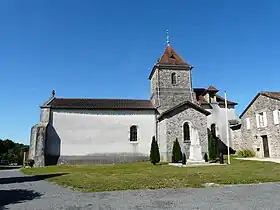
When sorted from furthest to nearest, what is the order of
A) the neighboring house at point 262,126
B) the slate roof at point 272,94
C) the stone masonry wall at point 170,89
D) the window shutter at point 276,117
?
the stone masonry wall at point 170,89 < the slate roof at point 272,94 < the neighboring house at point 262,126 < the window shutter at point 276,117

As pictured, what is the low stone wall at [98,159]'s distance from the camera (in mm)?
26836

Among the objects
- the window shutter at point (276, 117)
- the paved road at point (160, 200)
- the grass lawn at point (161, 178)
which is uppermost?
the window shutter at point (276, 117)

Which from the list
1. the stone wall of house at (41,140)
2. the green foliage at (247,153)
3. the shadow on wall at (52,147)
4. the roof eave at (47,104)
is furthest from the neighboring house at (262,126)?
the roof eave at (47,104)

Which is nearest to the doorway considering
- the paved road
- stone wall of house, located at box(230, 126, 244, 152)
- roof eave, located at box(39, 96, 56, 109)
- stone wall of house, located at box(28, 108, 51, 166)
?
stone wall of house, located at box(230, 126, 244, 152)

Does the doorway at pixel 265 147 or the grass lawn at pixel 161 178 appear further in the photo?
the doorway at pixel 265 147

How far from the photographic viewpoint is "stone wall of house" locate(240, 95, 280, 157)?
23455mm

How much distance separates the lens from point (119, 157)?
91.1ft

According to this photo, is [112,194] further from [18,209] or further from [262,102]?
[262,102]

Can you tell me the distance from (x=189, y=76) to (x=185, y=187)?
971 inches

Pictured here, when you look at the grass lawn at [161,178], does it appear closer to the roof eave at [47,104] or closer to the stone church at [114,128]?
the stone church at [114,128]

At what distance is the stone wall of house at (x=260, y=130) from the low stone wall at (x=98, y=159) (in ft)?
38.8

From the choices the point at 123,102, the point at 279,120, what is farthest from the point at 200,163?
the point at 123,102

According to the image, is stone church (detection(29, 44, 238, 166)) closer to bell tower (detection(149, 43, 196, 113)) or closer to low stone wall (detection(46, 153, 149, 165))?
low stone wall (detection(46, 153, 149, 165))

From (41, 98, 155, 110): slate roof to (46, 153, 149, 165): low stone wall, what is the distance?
561 cm
